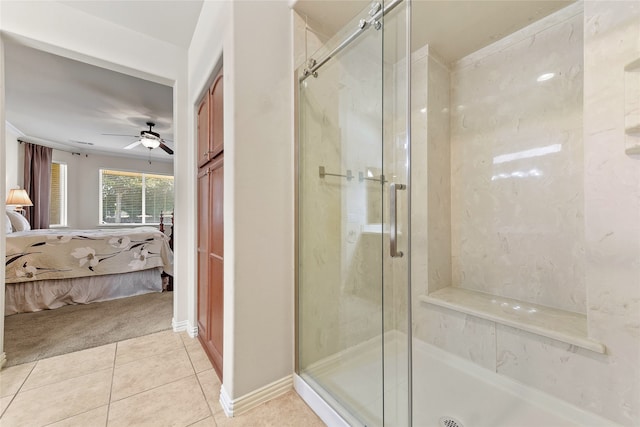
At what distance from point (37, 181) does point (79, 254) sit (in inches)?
131

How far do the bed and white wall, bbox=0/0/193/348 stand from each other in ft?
4.39

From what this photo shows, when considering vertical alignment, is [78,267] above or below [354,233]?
below

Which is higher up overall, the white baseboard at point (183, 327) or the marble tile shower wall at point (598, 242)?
the marble tile shower wall at point (598, 242)

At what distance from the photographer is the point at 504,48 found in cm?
193

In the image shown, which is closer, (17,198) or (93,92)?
(93,92)

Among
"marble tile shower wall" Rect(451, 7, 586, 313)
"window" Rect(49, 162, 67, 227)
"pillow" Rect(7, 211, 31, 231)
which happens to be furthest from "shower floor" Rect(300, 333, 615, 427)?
"window" Rect(49, 162, 67, 227)

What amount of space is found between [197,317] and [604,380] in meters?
2.56

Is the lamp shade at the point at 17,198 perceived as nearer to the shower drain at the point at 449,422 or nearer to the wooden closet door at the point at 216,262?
the wooden closet door at the point at 216,262

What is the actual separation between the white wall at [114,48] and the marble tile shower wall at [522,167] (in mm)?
2358

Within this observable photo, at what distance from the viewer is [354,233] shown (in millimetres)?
1435

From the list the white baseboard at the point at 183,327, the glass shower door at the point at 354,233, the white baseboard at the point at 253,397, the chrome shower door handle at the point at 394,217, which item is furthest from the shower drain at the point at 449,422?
the white baseboard at the point at 183,327

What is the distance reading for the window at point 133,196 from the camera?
233 inches

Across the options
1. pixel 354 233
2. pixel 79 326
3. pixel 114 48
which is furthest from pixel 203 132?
pixel 79 326

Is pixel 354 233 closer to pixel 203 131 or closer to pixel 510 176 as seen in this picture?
pixel 510 176
